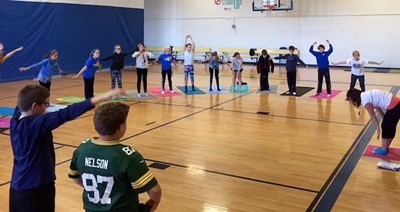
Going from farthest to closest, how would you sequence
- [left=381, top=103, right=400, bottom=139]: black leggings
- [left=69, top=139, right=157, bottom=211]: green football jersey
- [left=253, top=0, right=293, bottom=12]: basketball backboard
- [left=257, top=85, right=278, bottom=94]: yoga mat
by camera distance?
1. [left=253, top=0, right=293, bottom=12]: basketball backboard
2. [left=257, top=85, right=278, bottom=94]: yoga mat
3. [left=381, top=103, right=400, bottom=139]: black leggings
4. [left=69, top=139, right=157, bottom=211]: green football jersey

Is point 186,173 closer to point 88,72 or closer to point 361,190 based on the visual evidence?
point 361,190

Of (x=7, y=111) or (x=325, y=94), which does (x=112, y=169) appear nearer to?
(x=7, y=111)

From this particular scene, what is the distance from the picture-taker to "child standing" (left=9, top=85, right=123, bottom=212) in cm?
260

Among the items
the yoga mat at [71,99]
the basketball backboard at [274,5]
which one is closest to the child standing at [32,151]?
the yoga mat at [71,99]

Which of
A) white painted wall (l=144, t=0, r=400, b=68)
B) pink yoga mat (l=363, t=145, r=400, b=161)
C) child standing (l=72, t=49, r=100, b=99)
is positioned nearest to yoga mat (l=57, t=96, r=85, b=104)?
child standing (l=72, t=49, r=100, b=99)

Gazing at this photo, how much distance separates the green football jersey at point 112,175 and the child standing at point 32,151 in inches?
21.0

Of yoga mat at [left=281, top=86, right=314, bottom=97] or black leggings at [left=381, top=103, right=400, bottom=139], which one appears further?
yoga mat at [left=281, top=86, right=314, bottom=97]

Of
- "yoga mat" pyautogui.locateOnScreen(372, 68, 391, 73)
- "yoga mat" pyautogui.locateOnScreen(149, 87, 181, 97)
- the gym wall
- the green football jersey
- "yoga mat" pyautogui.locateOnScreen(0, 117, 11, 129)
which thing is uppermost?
the gym wall

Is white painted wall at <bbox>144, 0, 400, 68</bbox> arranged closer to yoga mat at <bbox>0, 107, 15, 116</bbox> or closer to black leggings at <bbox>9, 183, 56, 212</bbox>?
yoga mat at <bbox>0, 107, 15, 116</bbox>

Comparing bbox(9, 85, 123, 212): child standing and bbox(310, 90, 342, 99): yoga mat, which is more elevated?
bbox(9, 85, 123, 212): child standing

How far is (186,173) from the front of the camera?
17.2 feet

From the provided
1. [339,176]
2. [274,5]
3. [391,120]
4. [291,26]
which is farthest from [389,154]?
[291,26]

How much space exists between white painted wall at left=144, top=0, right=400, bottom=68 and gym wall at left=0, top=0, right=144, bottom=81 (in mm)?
3720

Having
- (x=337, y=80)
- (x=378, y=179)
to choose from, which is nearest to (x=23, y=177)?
(x=378, y=179)
